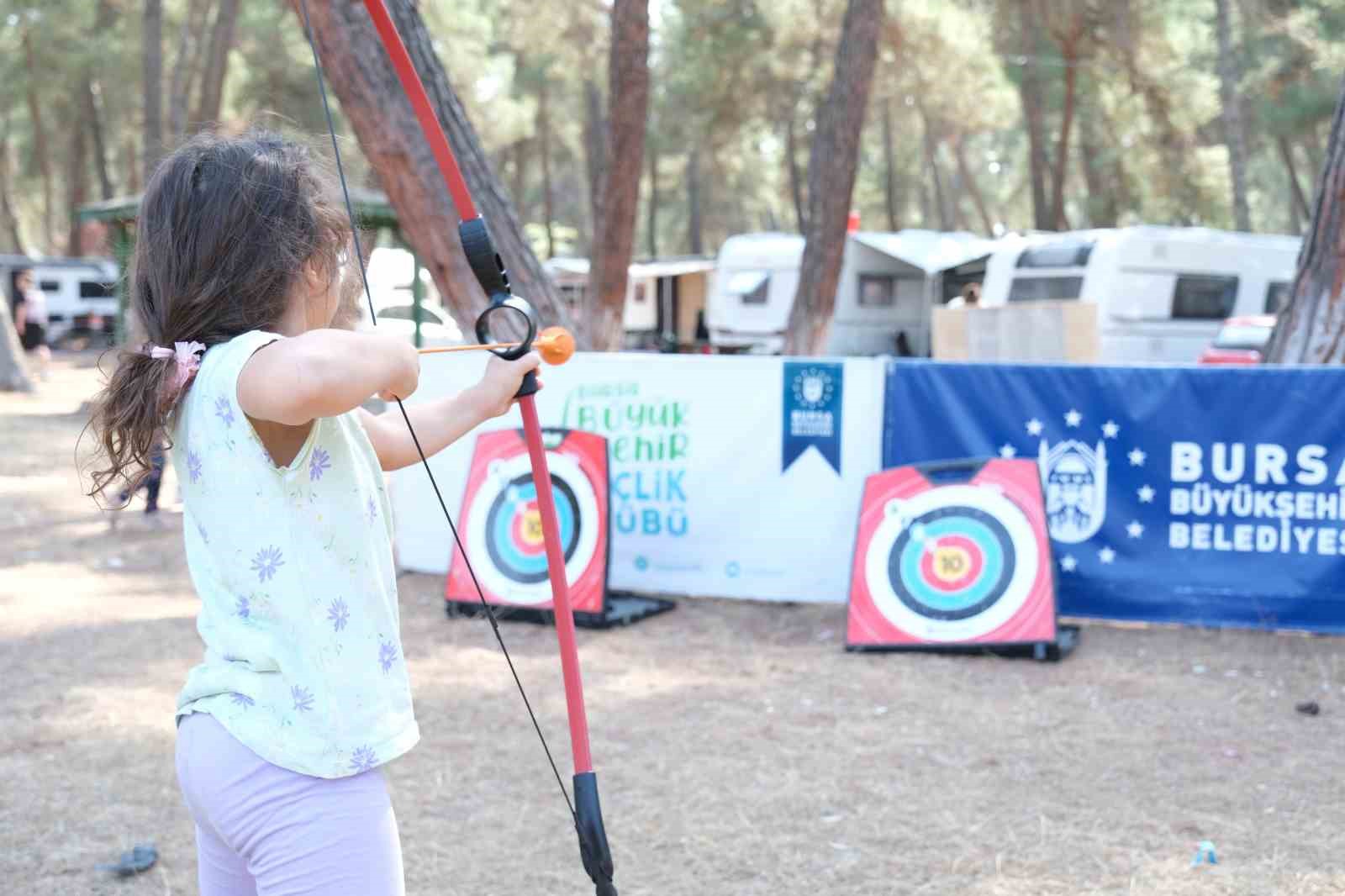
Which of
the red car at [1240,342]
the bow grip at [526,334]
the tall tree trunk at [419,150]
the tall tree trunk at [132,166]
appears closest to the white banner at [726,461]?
the tall tree trunk at [419,150]

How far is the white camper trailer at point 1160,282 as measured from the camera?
671 inches

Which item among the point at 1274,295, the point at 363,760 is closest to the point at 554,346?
the point at 363,760

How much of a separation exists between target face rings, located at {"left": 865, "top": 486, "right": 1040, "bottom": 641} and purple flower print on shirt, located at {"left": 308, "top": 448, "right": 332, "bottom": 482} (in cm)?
472

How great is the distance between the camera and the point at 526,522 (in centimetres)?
703

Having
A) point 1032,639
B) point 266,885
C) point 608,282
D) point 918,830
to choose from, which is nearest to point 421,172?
point 608,282

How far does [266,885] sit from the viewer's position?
5.88 feet

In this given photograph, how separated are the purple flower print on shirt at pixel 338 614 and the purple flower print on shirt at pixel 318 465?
0.17m

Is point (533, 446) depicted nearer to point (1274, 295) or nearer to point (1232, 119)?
point (1274, 295)

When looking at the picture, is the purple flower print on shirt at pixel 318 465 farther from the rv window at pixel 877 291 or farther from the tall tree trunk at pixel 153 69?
the tall tree trunk at pixel 153 69

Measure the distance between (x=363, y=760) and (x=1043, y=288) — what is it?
17.2 meters

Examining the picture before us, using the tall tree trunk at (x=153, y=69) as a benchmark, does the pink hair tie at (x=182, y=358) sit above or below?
below

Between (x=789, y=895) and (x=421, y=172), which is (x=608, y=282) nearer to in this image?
(x=421, y=172)

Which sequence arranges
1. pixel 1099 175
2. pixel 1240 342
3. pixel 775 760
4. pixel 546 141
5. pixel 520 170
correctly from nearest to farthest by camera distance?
pixel 775 760, pixel 1240 342, pixel 1099 175, pixel 546 141, pixel 520 170

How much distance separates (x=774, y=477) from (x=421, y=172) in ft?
8.47
